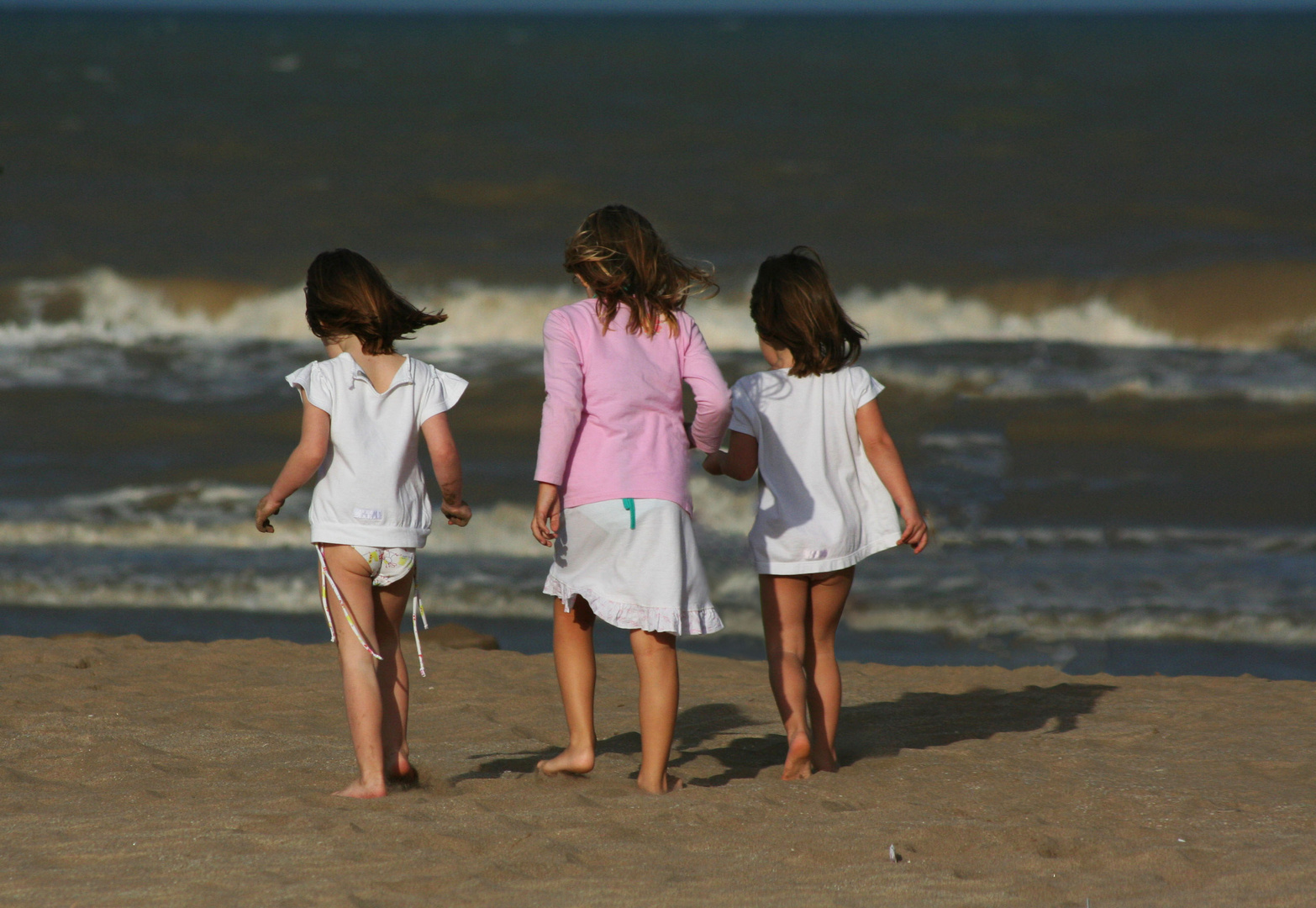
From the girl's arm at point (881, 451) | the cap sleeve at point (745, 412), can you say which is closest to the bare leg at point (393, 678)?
the cap sleeve at point (745, 412)

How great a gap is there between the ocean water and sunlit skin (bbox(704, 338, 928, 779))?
1.49ft

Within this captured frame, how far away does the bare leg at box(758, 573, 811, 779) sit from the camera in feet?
12.7

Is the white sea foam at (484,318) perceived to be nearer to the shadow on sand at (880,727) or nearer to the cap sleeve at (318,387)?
the shadow on sand at (880,727)

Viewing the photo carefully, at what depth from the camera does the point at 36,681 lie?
5.00 metres

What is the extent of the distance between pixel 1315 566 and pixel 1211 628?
1.32 meters

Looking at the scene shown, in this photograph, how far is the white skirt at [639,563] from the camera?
349cm

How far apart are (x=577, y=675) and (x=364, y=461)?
812mm

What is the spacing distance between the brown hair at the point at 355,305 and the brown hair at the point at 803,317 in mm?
925

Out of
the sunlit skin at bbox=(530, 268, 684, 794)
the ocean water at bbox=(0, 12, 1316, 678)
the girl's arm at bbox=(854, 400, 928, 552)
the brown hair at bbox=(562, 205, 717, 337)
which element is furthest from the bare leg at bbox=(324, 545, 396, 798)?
the girl's arm at bbox=(854, 400, 928, 552)

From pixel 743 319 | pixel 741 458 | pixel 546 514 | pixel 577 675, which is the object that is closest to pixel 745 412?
pixel 741 458

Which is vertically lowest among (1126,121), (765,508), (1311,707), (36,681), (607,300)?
(1311,707)

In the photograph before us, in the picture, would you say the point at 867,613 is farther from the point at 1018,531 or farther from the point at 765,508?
the point at 765,508

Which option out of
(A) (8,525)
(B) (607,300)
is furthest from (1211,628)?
(A) (8,525)

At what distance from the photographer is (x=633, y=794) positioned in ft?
11.8
